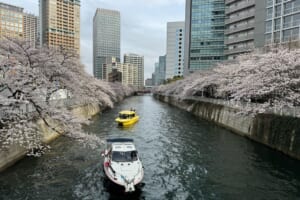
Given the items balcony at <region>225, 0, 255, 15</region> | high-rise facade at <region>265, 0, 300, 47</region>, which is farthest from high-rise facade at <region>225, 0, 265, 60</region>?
high-rise facade at <region>265, 0, 300, 47</region>

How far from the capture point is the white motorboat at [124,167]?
44.5 feet

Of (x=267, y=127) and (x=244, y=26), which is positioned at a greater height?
(x=244, y=26)

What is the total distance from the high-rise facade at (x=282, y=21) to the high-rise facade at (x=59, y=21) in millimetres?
40800

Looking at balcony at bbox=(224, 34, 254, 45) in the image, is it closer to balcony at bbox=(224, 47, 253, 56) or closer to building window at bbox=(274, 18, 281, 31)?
balcony at bbox=(224, 47, 253, 56)

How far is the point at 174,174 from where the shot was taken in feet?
56.2

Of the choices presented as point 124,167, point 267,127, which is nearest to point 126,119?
point 267,127

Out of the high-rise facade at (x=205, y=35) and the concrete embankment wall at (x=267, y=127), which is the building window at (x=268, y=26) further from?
the high-rise facade at (x=205, y=35)

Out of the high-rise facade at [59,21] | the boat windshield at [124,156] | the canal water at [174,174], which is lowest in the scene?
the canal water at [174,174]

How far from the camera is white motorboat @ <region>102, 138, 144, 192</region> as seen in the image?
13.6 m

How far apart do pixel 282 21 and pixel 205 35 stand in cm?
4515

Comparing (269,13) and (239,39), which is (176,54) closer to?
(239,39)

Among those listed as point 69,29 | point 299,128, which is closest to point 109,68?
point 69,29

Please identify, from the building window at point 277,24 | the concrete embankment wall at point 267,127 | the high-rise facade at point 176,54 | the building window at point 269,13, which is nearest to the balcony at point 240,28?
the building window at point 269,13

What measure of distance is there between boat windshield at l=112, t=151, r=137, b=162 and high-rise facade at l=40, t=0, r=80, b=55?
2534 cm
